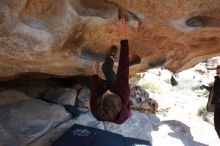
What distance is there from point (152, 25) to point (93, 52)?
0.99 meters

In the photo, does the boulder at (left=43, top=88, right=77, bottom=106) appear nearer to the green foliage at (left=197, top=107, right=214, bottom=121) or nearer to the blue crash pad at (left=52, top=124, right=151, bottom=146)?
the blue crash pad at (left=52, top=124, right=151, bottom=146)

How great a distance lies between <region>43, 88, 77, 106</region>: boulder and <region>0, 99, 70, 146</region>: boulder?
0.24 meters

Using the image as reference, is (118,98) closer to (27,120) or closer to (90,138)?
(90,138)

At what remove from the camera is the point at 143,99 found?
8664 millimetres

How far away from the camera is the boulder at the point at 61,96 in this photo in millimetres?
6761

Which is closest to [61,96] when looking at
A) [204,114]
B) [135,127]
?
[135,127]

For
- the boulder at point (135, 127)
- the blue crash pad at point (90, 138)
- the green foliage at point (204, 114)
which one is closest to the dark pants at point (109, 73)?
the blue crash pad at point (90, 138)

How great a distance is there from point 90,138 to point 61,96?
1.22m

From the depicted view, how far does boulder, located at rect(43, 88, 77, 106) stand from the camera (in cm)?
676

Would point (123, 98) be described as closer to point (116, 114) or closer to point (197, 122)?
point (116, 114)

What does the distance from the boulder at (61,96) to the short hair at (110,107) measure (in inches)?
99.9

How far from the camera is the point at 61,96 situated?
6844 mm

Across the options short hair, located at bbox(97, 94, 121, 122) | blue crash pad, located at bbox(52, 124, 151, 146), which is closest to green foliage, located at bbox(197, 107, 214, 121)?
blue crash pad, located at bbox(52, 124, 151, 146)

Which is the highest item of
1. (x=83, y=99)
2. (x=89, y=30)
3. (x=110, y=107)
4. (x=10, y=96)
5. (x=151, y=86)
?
(x=89, y=30)
